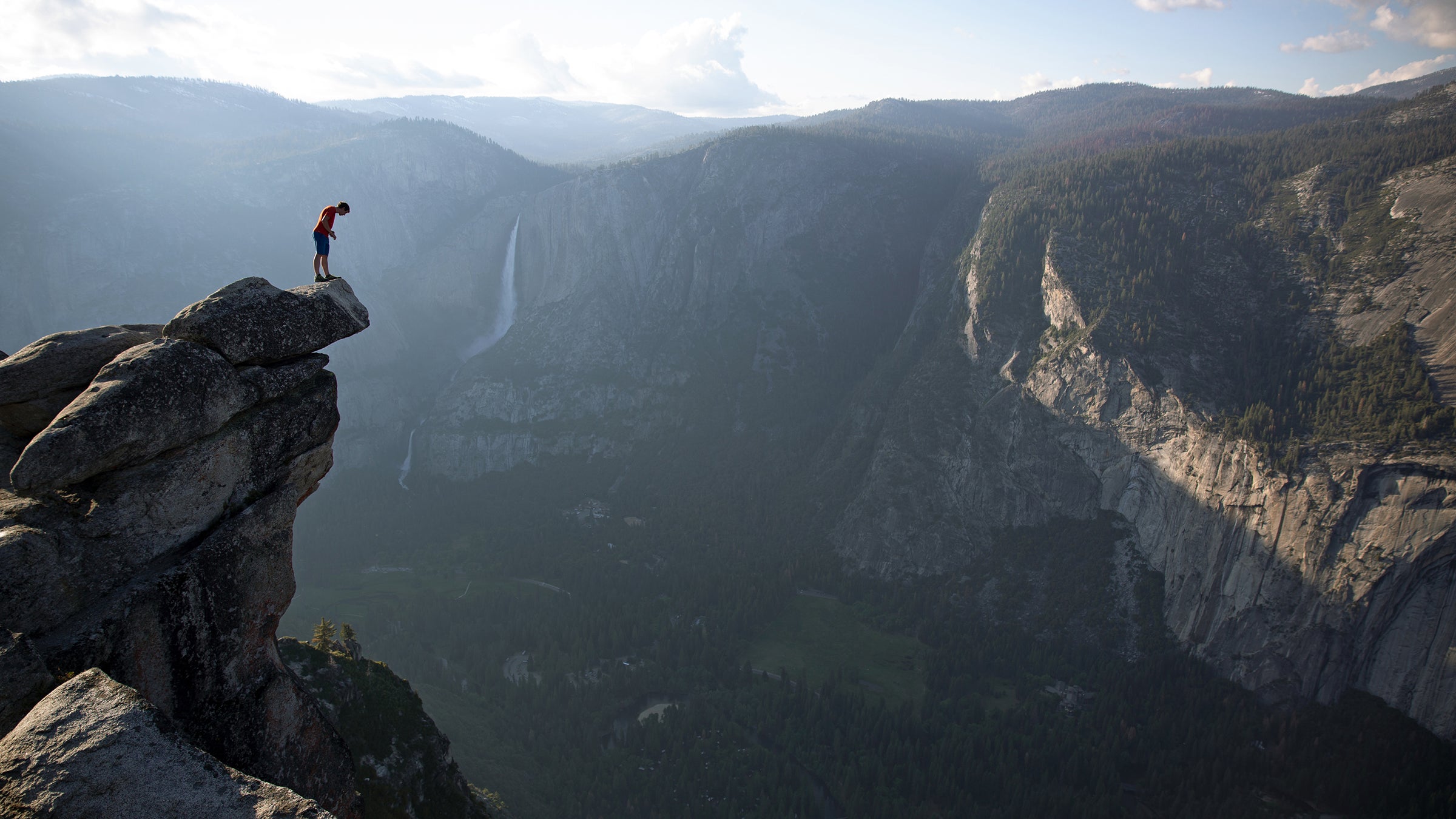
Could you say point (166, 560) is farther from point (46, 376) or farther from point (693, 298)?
point (693, 298)

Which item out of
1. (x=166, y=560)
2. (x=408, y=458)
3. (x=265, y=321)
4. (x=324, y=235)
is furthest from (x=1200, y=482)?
(x=408, y=458)

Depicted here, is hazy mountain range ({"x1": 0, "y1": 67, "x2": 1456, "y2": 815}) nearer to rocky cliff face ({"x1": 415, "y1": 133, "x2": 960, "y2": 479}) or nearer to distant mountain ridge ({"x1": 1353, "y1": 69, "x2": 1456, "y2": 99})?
rocky cliff face ({"x1": 415, "y1": 133, "x2": 960, "y2": 479})

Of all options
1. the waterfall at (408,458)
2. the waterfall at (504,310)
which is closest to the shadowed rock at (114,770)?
the waterfall at (408,458)

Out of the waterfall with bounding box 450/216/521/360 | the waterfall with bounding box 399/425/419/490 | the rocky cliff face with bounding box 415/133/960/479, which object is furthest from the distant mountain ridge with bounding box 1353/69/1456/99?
the waterfall with bounding box 399/425/419/490

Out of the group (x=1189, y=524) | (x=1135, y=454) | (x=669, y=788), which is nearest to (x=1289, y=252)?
(x=1135, y=454)

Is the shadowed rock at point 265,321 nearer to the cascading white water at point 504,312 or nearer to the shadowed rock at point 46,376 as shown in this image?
the shadowed rock at point 46,376

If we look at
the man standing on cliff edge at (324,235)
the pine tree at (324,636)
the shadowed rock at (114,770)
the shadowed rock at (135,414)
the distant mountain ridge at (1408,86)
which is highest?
the distant mountain ridge at (1408,86)
